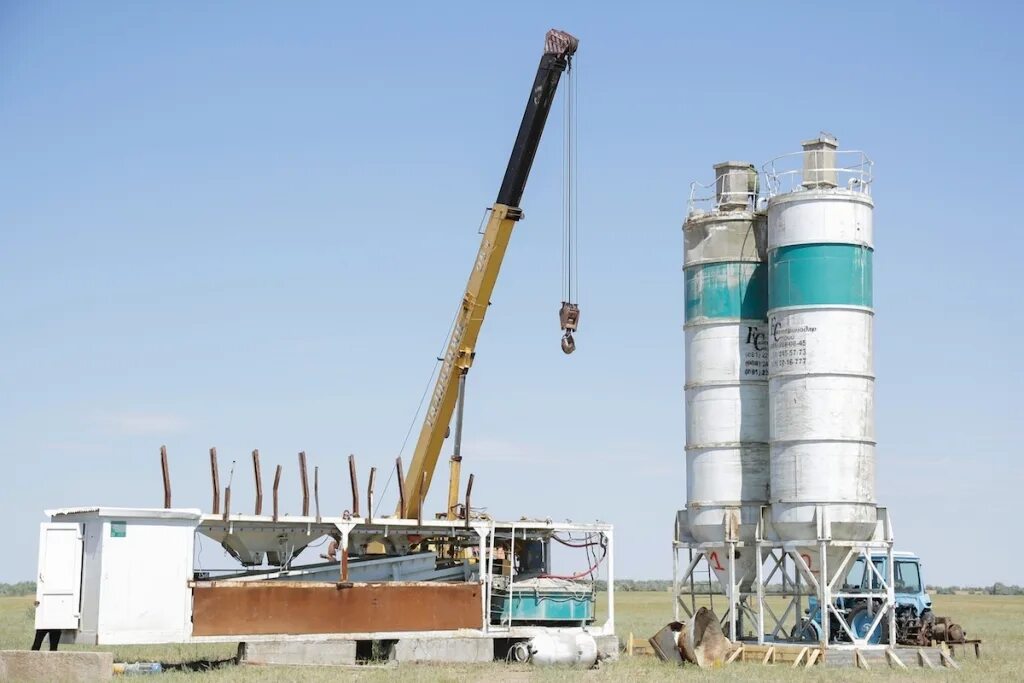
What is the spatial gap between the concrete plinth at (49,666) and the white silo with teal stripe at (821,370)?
607 inches

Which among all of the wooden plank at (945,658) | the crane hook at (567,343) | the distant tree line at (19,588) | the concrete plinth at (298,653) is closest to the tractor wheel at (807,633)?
the wooden plank at (945,658)

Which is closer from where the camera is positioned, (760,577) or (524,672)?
(524,672)

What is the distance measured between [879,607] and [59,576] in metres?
18.2

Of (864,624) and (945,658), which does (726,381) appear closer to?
(864,624)

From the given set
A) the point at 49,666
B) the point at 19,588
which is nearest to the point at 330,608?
the point at 49,666

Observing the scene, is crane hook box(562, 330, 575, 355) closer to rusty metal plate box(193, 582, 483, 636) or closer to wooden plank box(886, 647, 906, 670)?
rusty metal plate box(193, 582, 483, 636)

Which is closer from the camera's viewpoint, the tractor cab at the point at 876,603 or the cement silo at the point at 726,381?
the tractor cab at the point at 876,603

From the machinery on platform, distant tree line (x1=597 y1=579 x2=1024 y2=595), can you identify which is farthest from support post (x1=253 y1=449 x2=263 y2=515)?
distant tree line (x1=597 y1=579 x2=1024 y2=595)

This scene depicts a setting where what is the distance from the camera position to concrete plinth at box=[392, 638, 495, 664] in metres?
29.5

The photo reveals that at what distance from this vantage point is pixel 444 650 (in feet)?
98.3

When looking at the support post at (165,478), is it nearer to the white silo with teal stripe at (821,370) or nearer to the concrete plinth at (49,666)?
the concrete plinth at (49,666)

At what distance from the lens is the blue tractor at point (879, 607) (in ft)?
106

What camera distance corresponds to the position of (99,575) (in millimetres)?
26391

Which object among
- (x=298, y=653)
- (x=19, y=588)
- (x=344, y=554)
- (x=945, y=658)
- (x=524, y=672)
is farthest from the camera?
(x=19, y=588)
